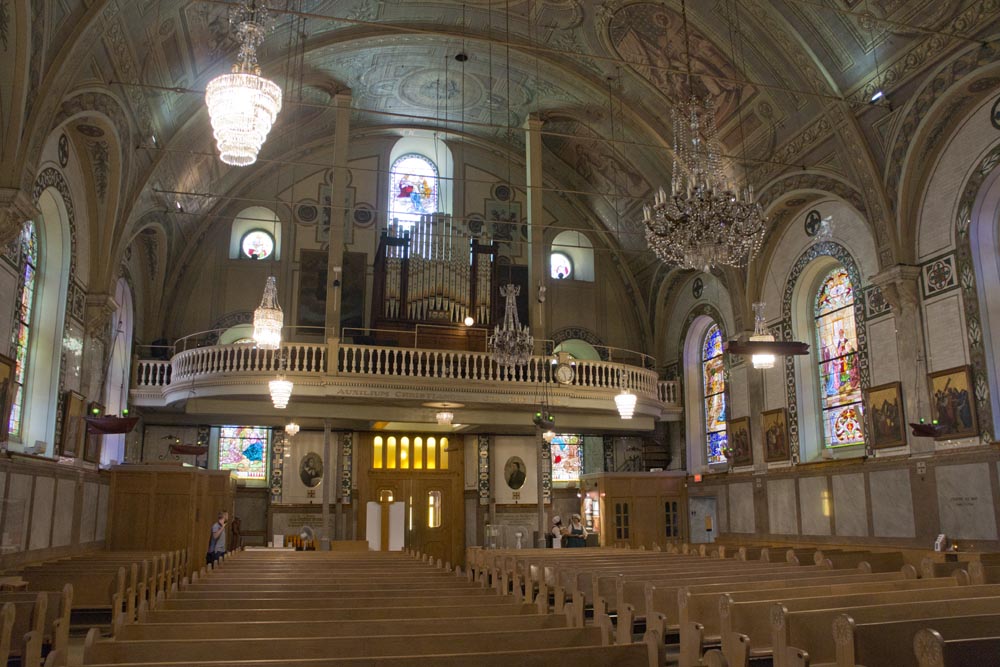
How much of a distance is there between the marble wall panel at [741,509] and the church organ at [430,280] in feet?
22.2

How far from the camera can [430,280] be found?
1850 cm

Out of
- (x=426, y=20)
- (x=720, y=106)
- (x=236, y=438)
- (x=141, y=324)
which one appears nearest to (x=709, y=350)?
(x=720, y=106)

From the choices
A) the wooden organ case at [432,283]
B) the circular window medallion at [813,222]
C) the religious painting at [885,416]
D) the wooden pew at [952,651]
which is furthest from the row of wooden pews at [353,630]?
the circular window medallion at [813,222]

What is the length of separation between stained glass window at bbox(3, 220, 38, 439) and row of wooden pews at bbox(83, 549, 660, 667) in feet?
20.4

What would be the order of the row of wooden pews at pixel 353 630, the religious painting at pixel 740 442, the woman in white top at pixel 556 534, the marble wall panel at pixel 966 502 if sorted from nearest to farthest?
the row of wooden pews at pixel 353 630
the marble wall panel at pixel 966 502
the religious painting at pixel 740 442
the woman in white top at pixel 556 534

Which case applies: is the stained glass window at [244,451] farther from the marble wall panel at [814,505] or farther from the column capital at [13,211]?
the marble wall panel at [814,505]

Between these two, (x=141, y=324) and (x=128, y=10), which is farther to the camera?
(x=141, y=324)

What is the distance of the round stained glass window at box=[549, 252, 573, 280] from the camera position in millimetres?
Result: 22062

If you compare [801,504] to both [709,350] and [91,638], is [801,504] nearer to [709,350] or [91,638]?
[709,350]

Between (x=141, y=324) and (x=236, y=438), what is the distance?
11.8 ft

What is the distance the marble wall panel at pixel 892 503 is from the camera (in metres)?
12.6

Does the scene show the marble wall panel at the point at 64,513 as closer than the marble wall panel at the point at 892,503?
Yes

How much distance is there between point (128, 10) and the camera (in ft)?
38.5

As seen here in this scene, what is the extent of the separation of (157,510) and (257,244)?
7.83 metres
